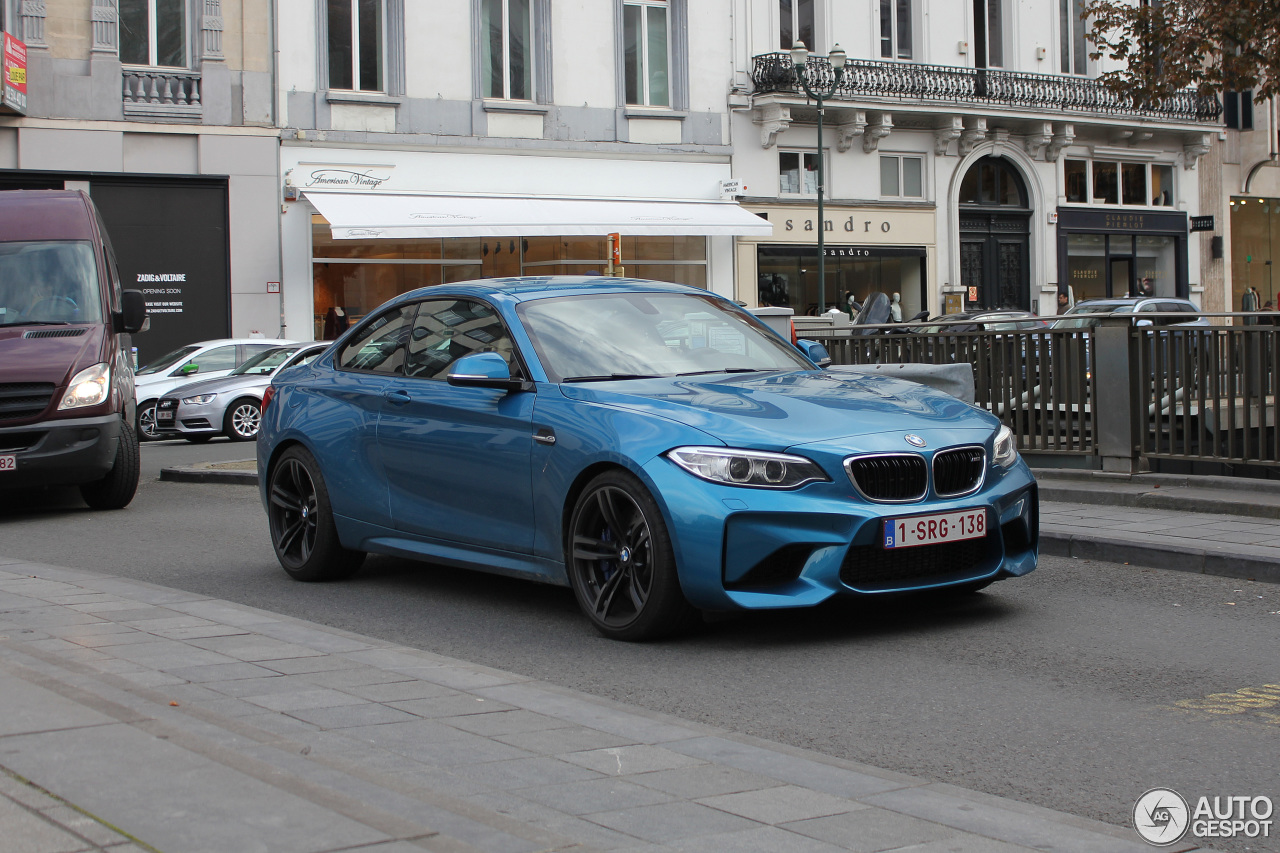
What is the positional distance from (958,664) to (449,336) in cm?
309

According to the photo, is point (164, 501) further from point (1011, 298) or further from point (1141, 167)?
point (1141, 167)

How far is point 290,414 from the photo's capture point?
814 cm

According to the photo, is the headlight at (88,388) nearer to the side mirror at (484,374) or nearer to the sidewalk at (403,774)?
the side mirror at (484,374)

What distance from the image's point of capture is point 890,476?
19.3 ft

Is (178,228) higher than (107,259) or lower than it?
higher

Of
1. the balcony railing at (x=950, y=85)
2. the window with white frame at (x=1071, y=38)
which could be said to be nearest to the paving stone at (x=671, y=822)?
the balcony railing at (x=950, y=85)

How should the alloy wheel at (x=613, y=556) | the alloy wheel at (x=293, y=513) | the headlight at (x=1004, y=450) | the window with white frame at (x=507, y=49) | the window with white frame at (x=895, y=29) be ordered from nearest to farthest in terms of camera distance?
1. the alloy wheel at (x=613, y=556)
2. the headlight at (x=1004, y=450)
3. the alloy wheel at (x=293, y=513)
4. the window with white frame at (x=507, y=49)
5. the window with white frame at (x=895, y=29)

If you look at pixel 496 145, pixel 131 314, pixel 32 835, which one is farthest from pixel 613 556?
pixel 496 145

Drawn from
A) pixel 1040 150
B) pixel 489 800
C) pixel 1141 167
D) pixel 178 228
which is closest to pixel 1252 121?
pixel 1141 167

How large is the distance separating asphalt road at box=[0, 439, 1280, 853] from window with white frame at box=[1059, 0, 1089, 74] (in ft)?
105

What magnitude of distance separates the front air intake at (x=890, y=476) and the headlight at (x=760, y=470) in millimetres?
157

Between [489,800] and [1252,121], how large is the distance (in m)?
42.6

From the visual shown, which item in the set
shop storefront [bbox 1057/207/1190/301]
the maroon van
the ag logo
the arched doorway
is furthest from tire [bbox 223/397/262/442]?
shop storefront [bbox 1057/207/1190/301]

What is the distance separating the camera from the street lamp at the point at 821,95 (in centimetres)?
2861
